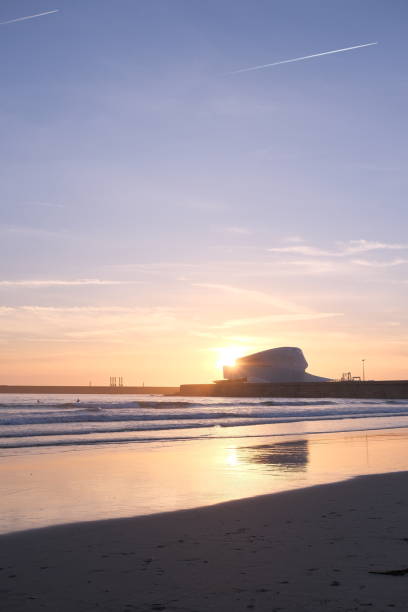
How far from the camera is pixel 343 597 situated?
4.63 meters

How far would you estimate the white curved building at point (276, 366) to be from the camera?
159625mm

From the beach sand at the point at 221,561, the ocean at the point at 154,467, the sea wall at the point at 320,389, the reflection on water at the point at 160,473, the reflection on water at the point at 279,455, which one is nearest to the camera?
the beach sand at the point at 221,561

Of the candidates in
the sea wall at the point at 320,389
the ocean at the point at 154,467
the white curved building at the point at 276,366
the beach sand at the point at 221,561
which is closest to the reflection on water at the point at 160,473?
the ocean at the point at 154,467

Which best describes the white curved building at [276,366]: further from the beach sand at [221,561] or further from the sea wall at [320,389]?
the beach sand at [221,561]

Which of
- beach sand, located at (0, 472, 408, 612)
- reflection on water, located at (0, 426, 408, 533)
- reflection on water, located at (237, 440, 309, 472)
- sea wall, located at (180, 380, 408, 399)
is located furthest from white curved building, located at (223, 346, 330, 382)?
beach sand, located at (0, 472, 408, 612)

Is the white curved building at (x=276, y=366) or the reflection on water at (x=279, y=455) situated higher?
the white curved building at (x=276, y=366)

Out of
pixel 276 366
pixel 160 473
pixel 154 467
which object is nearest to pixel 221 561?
pixel 160 473

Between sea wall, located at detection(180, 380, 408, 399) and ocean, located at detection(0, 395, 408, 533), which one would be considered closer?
ocean, located at detection(0, 395, 408, 533)

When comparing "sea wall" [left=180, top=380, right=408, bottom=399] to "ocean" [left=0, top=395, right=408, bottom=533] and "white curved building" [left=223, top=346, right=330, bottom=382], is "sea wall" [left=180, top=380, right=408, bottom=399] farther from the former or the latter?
"ocean" [left=0, top=395, right=408, bottom=533]

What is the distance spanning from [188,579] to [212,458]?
415 inches

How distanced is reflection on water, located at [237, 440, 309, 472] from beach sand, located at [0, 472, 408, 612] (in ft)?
16.3

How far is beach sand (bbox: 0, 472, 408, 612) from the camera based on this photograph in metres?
4.65

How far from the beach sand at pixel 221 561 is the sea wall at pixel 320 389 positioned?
317ft

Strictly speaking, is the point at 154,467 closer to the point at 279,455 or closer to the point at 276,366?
the point at 279,455
